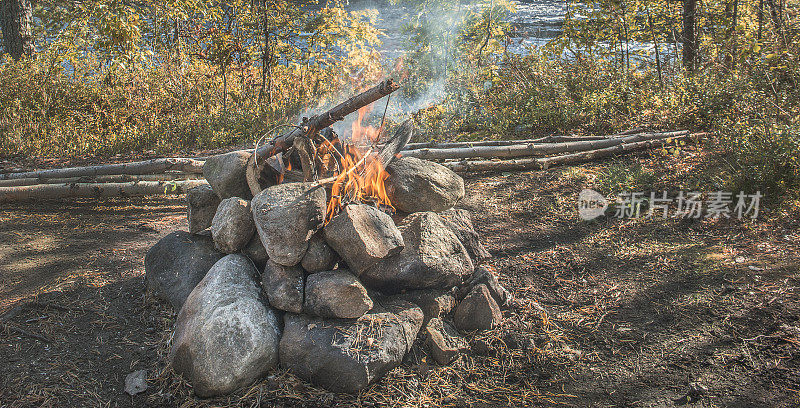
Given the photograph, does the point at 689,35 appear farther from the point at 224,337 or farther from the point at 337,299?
the point at 224,337

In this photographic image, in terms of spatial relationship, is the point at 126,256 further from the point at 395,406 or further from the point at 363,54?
the point at 363,54

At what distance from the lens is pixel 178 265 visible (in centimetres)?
372

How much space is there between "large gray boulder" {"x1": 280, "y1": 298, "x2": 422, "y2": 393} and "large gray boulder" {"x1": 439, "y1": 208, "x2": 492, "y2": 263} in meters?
1.16

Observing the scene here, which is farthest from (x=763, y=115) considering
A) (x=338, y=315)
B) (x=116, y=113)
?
(x=116, y=113)

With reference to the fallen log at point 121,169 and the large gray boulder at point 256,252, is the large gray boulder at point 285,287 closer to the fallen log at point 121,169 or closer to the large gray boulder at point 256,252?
the large gray boulder at point 256,252

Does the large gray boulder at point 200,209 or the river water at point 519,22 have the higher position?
the river water at point 519,22

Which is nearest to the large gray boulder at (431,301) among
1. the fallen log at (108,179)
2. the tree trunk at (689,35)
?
the fallen log at (108,179)

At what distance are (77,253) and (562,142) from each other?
599cm

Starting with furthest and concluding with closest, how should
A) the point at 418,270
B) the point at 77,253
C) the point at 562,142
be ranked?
the point at 562,142 → the point at 77,253 → the point at 418,270

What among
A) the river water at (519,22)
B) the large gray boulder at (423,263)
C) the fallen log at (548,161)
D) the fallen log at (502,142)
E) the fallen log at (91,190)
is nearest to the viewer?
the large gray boulder at (423,263)

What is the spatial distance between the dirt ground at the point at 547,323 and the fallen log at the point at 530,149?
5.70ft

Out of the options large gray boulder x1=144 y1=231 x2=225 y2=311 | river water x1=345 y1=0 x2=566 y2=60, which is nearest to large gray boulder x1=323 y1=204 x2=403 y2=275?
large gray boulder x1=144 y1=231 x2=225 y2=311

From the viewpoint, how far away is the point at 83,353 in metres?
3.17

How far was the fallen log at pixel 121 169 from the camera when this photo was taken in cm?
606
